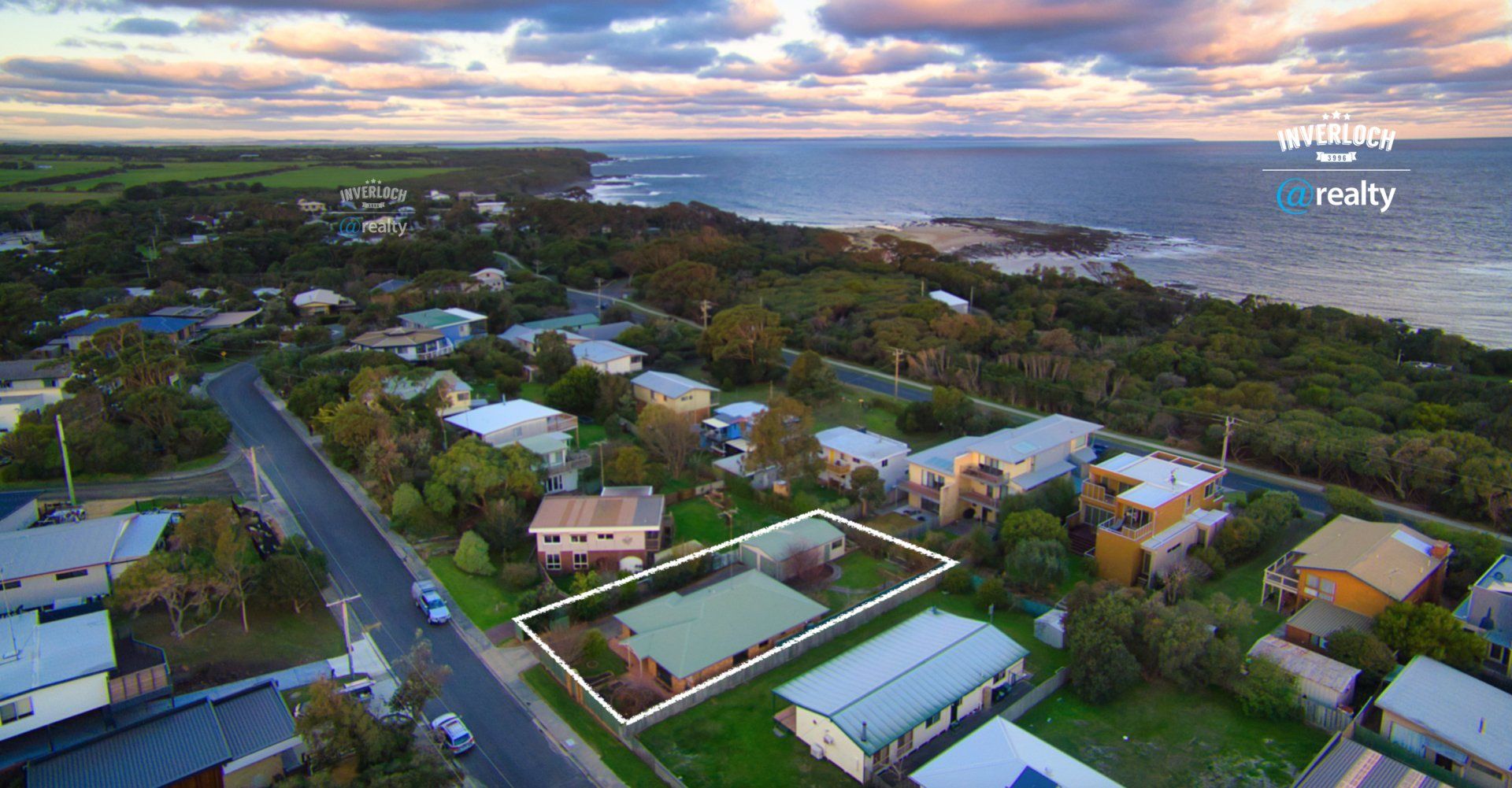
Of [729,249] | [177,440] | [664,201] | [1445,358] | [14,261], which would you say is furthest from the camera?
[664,201]

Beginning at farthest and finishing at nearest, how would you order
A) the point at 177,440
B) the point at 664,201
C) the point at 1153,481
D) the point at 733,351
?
1. the point at 664,201
2. the point at 733,351
3. the point at 177,440
4. the point at 1153,481

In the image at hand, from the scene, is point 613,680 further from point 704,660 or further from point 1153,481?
point 1153,481

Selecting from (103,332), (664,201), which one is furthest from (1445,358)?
(664,201)

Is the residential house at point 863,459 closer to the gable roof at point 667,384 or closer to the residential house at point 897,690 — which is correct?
the gable roof at point 667,384

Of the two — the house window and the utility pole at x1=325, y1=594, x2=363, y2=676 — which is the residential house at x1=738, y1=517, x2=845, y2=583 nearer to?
the utility pole at x1=325, y1=594, x2=363, y2=676

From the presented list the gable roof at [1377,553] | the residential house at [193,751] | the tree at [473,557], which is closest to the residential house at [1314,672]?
the gable roof at [1377,553]

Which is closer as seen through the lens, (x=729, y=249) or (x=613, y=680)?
(x=613, y=680)

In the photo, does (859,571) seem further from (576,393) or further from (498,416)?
(576,393)

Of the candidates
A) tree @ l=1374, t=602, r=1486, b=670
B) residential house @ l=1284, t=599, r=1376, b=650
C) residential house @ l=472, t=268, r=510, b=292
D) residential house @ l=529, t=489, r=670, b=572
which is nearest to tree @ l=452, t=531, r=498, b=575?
residential house @ l=529, t=489, r=670, b=572
